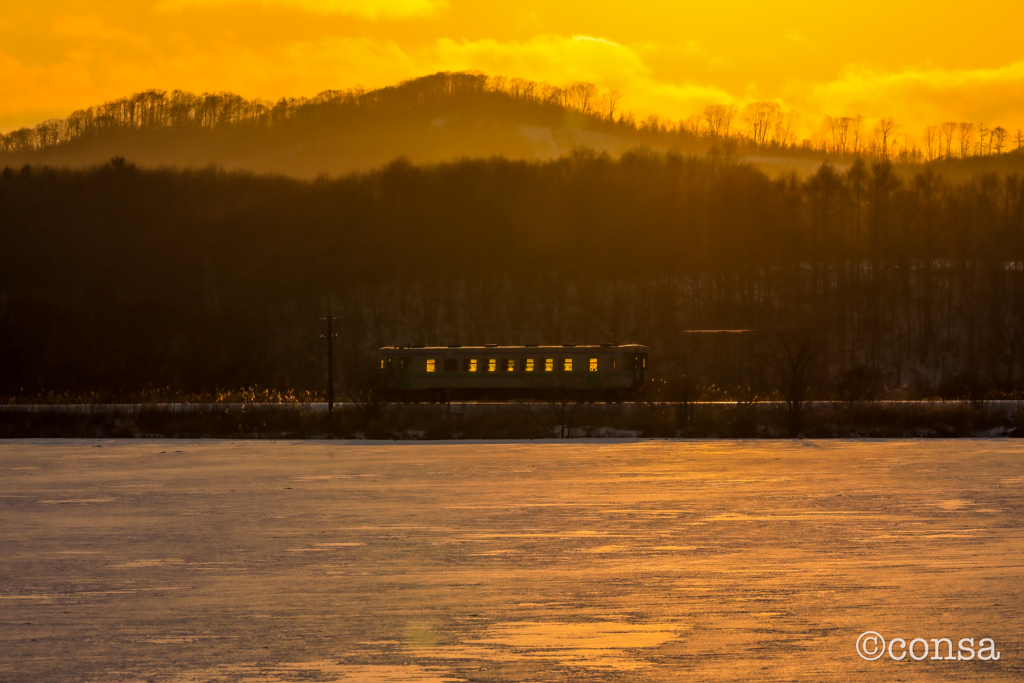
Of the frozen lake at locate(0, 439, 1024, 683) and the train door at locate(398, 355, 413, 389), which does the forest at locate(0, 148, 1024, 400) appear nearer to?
the train door at locate(398, 355, 413, 389)

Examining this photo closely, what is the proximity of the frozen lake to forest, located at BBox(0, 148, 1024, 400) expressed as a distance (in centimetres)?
5664

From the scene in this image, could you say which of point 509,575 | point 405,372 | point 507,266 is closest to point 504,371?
point 405,372

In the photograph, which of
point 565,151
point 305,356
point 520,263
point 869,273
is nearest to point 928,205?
point 869,273

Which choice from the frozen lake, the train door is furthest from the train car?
the frozen lake

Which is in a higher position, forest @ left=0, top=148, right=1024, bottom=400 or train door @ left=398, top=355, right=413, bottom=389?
forest @ left=0, top=148, right=1024, bottom=400

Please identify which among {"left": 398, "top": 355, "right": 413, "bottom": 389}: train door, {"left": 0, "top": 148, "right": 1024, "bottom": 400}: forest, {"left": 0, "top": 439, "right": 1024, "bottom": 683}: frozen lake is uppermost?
{"left": 0, "top": 148, "right": 1024, "bottom": 400}: forest

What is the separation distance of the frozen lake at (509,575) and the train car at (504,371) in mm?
27489

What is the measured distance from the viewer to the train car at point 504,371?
4975 centimetres

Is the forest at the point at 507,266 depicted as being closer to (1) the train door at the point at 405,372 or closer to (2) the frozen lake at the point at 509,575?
(1) the train door at the point at 405,372

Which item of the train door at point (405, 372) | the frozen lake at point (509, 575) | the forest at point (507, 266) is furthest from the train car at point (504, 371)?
the frozen lake at point (509, 575)

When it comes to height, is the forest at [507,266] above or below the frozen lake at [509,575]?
above

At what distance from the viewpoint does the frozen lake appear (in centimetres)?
879

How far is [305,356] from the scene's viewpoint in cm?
8650

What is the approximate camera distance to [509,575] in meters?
11.9
